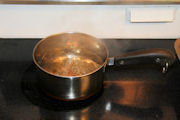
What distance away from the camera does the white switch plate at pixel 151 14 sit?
0.89 m

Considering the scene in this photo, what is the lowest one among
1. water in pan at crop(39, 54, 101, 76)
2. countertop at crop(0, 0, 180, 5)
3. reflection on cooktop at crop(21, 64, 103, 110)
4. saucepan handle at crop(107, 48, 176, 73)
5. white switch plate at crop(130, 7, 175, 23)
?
reflection on cooktop at crop(21, 64, 103, 110)

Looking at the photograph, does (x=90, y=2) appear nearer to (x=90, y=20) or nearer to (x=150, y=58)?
(x=90, y=20)

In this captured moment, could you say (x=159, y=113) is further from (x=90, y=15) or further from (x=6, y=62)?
(x=6, y=62)

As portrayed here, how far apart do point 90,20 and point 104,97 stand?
0.32m

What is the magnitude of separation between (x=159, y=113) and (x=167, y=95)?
0.08 metres

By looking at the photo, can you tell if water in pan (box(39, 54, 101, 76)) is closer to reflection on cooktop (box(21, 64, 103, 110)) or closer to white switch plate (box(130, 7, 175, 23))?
reflection on cooktop (box(21, 64, 103, 110))

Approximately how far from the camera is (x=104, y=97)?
0.74 m

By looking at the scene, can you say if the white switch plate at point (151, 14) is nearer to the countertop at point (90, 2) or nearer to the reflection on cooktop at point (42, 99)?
the countertop at point (90, 2)

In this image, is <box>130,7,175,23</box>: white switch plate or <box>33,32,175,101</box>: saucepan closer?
<box>33,32,175,101</box>: saucepan

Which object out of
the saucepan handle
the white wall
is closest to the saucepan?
the saucepan handle

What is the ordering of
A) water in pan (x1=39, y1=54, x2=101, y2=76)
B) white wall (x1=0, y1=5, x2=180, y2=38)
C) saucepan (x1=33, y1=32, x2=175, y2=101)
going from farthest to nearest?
white wall (x1=0, y1=5, x2=180, y2=38)
water in pan (x1=39, y1=54, x2=101, y2=76)
saucepan (x1=33, y1=32, x2=175, y2=101)

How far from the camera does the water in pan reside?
0.78 metres

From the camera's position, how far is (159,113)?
70cm

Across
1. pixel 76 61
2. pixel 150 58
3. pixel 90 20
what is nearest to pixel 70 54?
pixel 76 61
